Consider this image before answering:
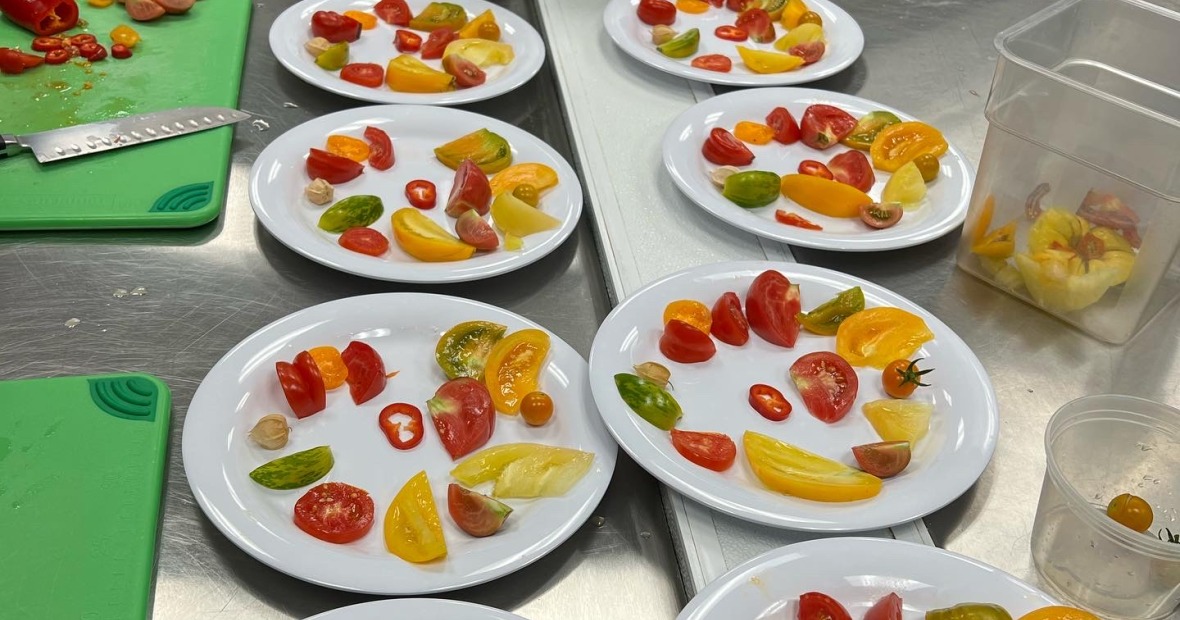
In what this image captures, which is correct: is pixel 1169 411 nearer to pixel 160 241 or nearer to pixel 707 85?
pixel 707 85

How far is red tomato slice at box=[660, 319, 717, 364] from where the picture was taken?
1.30 metres

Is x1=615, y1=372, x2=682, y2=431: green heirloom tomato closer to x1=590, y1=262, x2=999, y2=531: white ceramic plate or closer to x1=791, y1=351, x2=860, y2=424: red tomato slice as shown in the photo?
x1=590, y1=262, x2=999, y2=531: white ceramic plate

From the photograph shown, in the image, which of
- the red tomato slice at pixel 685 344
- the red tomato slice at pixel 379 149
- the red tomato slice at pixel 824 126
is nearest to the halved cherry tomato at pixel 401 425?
the red tomato slice at pixel 685 344

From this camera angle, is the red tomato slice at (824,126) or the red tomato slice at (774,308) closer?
the red tomato slice at (774,308)

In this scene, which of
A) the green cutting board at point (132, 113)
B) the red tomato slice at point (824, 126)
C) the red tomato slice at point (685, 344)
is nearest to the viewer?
the red tomato slice at point (685, 344)

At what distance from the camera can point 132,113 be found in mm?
1803

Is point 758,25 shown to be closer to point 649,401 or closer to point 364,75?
point 364,75

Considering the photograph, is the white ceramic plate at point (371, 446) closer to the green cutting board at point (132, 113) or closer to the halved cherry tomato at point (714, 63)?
the green cutting board at point (132, 113)

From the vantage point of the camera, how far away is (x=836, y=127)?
1.80m

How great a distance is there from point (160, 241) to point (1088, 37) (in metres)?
1.44

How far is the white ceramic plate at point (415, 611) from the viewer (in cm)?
96

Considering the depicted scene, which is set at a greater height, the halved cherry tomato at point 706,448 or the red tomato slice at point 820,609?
the red tomato slice at point 820,609

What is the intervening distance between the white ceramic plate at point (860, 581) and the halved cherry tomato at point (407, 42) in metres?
1.33

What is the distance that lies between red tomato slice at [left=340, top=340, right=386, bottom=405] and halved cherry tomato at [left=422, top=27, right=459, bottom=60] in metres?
0.87
